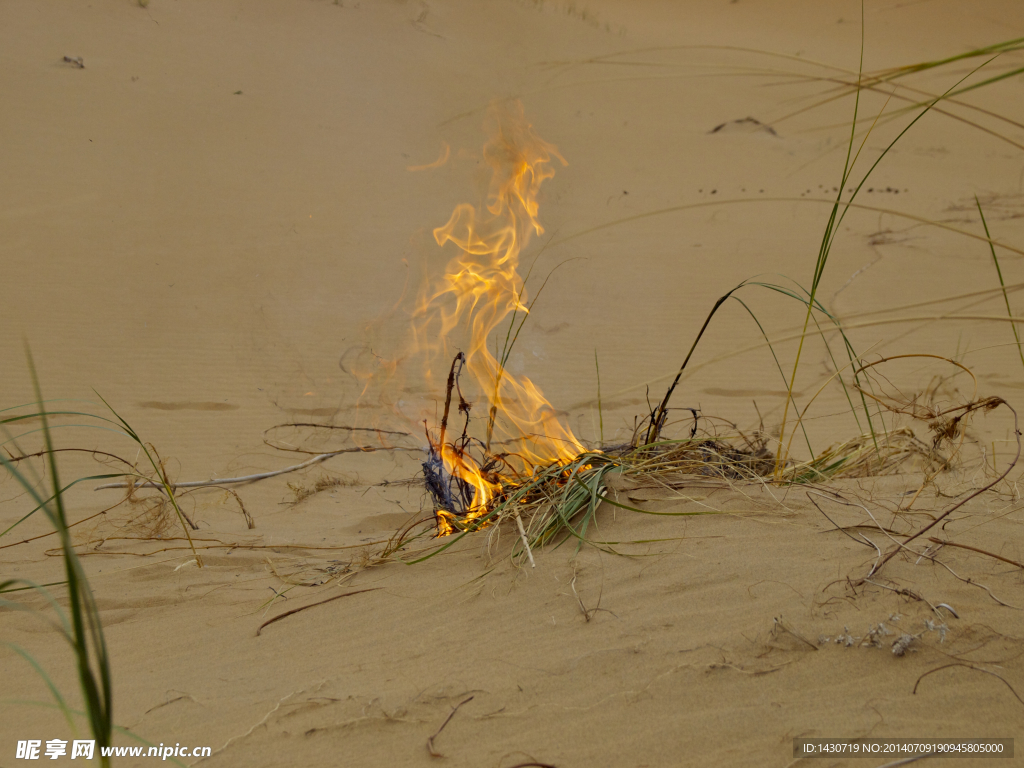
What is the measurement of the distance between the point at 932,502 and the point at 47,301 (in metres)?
7.86

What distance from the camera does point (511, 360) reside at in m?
6.95

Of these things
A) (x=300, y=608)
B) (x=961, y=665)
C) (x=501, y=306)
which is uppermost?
(x=501, y=306)

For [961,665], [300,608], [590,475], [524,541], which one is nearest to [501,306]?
[590,475]

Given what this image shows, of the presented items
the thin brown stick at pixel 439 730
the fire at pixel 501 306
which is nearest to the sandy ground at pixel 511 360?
the thin brown stick at pixel 439 730

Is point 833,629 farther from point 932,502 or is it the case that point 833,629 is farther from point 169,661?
point 169,661

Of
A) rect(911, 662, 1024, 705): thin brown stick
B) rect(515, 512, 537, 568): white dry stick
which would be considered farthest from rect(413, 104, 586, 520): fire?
rect(911, 662, 1024, 705): thin brown stick

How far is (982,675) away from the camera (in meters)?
1.30

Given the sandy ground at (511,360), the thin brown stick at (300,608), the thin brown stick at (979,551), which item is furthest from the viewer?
the thin brown stick at (300,608)

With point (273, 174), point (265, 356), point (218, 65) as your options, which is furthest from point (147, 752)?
point (218, 65)

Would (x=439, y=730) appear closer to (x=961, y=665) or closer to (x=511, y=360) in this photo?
(x=961, y=665)

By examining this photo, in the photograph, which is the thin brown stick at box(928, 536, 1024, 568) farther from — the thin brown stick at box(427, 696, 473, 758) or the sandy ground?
the thin brown stick at box(427, 696, 473, 758)

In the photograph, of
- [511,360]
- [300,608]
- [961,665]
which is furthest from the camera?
[511,360]

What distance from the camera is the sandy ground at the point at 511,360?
1.39 metres

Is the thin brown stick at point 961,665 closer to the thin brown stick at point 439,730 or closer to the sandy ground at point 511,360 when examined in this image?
the sandy ground at point 511,360
